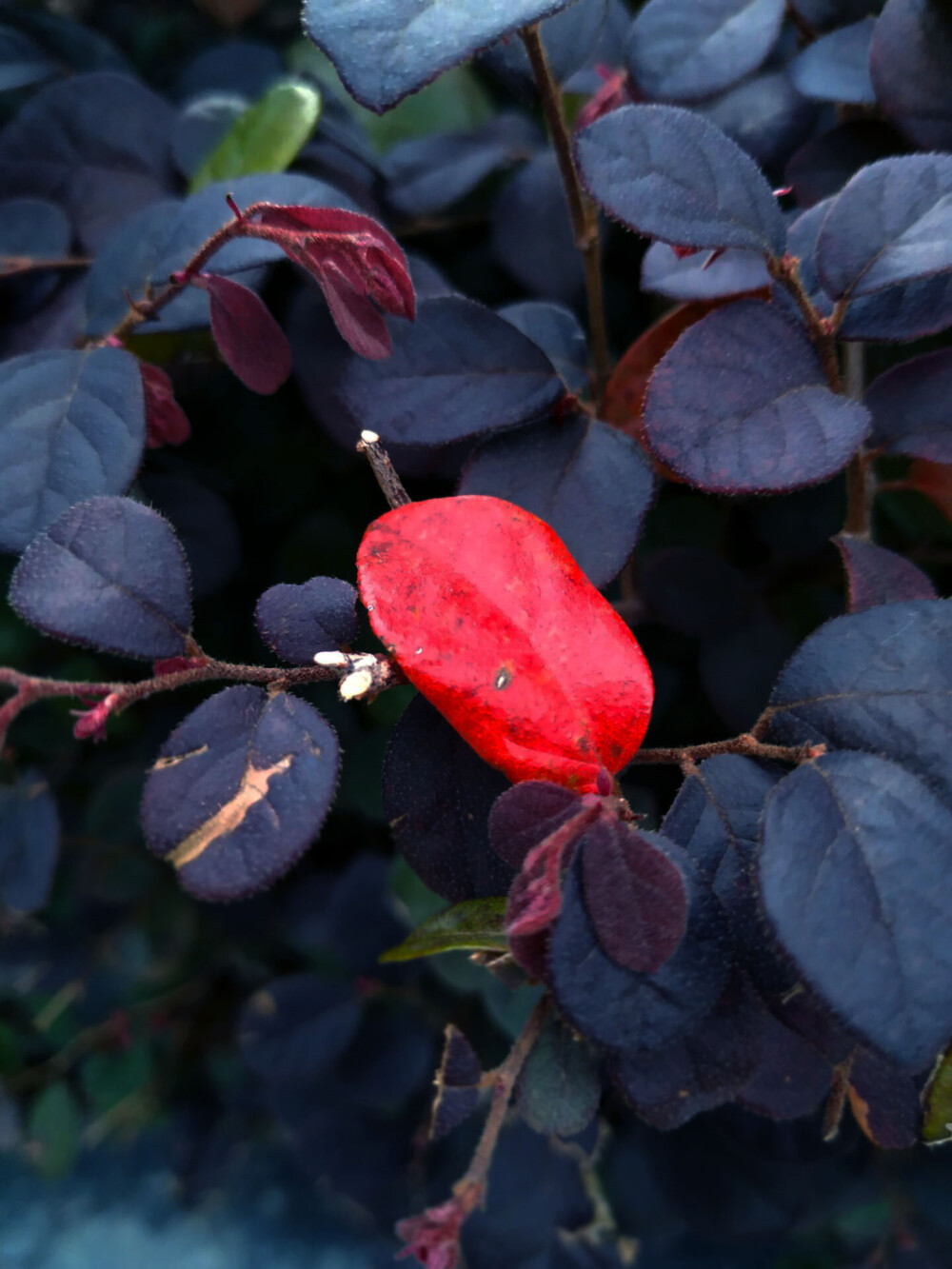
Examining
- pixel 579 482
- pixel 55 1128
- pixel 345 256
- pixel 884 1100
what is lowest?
pixel 55 1128

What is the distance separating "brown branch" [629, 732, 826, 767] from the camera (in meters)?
0.33

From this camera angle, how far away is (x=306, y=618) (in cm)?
34

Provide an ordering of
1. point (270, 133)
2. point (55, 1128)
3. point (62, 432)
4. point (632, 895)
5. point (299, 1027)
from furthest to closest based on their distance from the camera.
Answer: point (55, 1128)
point (299, 1027)
point (270, 133)
point (62, 432)
point (632, 895)

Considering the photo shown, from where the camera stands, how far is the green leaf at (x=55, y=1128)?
33.9 inches

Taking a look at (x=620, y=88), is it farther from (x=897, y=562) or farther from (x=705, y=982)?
(x=705, y=982)

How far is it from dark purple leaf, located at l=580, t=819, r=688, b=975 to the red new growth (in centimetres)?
4

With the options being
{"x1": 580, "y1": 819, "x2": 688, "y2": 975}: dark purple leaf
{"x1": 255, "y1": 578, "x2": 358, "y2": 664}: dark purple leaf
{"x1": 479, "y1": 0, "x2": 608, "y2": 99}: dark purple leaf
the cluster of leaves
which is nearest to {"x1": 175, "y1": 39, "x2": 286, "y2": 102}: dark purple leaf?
the cluster of leaves

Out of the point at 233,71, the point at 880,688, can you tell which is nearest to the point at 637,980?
the point at 880,688

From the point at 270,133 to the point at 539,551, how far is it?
1.02ft

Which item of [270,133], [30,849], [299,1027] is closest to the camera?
[270,133]

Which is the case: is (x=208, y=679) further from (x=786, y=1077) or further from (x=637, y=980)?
(x=786, y=1077)

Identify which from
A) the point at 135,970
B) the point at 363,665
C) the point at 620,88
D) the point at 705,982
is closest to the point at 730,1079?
the point at 705,982

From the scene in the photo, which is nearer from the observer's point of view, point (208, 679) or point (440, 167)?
point (208, 679)

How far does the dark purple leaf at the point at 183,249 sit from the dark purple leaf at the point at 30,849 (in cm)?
31
